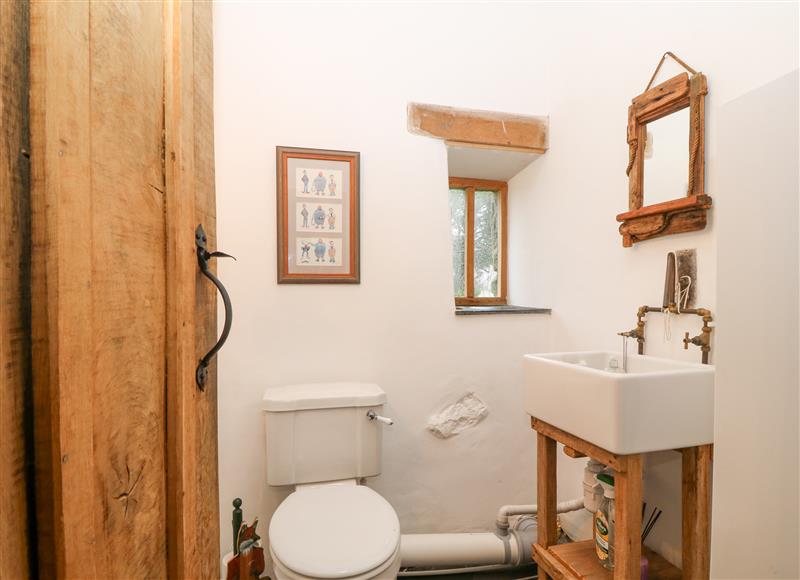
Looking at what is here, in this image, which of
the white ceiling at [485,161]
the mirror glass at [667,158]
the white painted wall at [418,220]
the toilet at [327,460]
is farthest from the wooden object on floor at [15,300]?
the white ceiling at [485,161]

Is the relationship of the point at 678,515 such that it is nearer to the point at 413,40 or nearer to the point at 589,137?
the point at 589,137

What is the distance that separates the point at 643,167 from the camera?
4.70ft

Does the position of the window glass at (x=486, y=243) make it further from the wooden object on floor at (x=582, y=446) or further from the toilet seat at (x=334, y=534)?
the toilet seat at (x=334, y=534)

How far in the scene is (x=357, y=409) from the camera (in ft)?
5.16

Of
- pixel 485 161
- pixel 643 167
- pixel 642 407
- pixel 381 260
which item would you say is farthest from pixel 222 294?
pixel 485 161

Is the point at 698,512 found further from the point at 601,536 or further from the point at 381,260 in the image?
the point at 381,260

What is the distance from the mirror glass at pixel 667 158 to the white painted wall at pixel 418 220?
4.7 inches

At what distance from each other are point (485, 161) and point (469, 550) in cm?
170

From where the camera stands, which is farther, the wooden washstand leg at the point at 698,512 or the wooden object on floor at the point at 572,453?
the wooden object on floor at the point at 572,453

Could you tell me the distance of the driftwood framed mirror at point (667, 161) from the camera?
1223 millimetres

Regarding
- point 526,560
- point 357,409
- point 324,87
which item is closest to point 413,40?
point 324,87

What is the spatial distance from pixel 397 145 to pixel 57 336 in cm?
164

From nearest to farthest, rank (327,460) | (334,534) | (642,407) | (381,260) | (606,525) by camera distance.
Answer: (642,407)
(334,534)
(606,525)
(327,460)
(381,260)

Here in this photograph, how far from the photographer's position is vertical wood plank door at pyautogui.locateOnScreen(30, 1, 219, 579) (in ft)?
1.09
